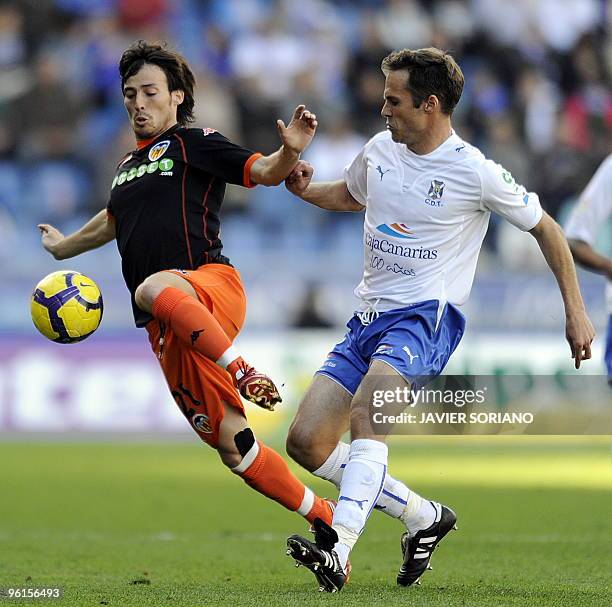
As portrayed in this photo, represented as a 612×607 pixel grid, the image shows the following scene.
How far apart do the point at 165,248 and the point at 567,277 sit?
6.42 feet

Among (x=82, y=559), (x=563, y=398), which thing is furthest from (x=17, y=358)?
(x=82, y=559)

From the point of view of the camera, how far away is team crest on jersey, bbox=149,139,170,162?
6508 millimetres

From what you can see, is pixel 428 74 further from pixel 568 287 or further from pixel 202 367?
pixel 202 367

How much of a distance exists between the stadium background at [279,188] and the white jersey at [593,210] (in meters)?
3.31

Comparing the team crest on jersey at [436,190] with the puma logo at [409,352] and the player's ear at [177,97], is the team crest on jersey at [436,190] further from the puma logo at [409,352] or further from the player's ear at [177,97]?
the player's ear at [177,97]

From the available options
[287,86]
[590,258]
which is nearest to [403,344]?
[590,258]

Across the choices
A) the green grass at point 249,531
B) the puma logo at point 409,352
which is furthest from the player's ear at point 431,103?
the green grass at point 249,531

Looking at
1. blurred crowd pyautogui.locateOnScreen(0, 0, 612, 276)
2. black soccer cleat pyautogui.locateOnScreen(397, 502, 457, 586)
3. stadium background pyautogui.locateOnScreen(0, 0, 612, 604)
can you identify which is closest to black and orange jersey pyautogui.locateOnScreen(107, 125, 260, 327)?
black soccer cleat pyautogui.locateOnScreen(397, 502, 457, 586)

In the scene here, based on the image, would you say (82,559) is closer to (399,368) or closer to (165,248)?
(165,248)

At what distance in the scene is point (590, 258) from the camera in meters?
7.89

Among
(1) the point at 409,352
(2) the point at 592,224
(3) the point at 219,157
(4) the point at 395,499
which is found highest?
(3) the point at 219,157

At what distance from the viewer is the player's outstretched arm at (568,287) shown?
5762 mm

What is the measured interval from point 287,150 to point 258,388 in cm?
121

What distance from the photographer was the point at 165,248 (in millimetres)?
6426
